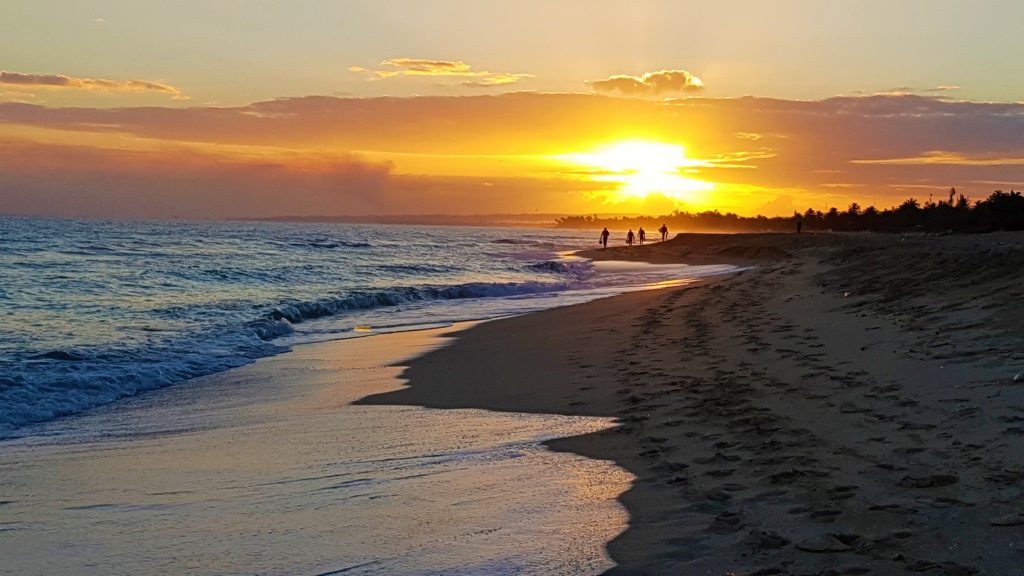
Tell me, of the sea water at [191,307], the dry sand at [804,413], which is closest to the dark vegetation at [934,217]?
the sea water at [191,307]

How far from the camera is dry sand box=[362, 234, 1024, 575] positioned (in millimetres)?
4188

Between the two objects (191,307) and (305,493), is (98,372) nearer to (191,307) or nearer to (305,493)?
(305,493)

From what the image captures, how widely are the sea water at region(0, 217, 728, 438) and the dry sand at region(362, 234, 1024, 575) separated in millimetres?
3938

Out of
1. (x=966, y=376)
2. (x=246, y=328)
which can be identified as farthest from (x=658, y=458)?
(x=246, y=328)

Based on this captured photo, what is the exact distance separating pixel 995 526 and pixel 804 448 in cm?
190

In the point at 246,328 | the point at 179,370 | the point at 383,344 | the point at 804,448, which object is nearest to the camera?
the point at 804,448

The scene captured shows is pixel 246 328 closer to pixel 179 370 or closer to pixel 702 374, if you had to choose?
pixel 179 370

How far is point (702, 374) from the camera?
959 centimetres

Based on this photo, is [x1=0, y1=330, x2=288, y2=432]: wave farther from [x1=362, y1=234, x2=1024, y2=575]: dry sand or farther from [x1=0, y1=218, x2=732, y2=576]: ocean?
[x1=362, y1=234, x2=1024, y2=575]: dry sand

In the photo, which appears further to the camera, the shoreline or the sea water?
the sea water

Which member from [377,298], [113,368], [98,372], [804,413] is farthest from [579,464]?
[377,298]

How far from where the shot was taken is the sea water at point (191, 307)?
1136 centimetres

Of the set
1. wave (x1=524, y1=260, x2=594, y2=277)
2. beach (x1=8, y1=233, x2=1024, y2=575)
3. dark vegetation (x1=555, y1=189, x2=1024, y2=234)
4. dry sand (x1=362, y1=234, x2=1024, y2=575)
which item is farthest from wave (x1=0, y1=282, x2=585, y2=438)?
dark vegetation (x1=555, y1=189, x2=1024, y2=234)

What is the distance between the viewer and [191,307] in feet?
68.8
